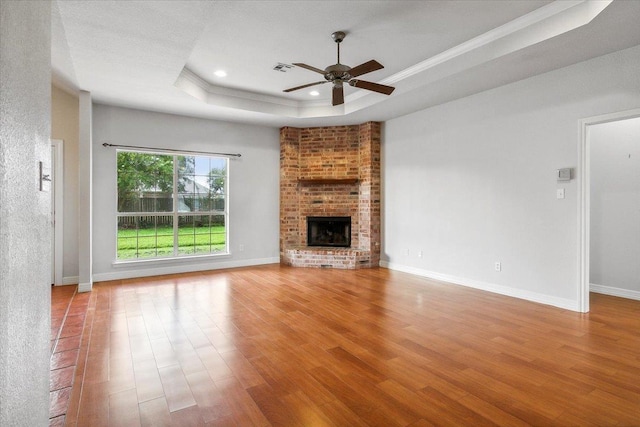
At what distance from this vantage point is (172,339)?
3.07 meters

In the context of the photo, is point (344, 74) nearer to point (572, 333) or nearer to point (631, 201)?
point (572, 333)

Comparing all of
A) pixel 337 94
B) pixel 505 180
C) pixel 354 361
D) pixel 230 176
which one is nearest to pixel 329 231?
pixel 230 176

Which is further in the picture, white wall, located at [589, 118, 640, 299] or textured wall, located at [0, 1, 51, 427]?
white wall, located at [589, 118, 640, 299]

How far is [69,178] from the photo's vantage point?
16.9ft

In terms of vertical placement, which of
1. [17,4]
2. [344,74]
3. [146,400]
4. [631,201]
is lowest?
[146,400]

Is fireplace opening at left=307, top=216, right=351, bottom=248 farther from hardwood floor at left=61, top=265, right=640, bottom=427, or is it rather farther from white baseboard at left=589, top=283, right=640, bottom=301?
white baseboard at left=589, top=283, right=640, bottom=301

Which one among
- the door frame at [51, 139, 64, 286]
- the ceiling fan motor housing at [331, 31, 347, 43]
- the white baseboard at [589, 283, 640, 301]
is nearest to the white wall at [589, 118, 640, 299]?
the white baseboard at [589, 283, 640, 301]

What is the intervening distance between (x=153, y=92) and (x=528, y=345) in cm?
518

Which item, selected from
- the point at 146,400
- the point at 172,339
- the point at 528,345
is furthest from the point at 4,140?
the point at 528,345

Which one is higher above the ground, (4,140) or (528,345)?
(4,140)

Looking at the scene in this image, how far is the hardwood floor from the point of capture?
202cm

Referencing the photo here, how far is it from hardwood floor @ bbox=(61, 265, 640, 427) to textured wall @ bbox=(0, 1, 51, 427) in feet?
3.36

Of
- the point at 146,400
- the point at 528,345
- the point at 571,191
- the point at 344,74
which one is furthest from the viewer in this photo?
the point at 571,191

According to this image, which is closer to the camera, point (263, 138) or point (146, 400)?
point (146, 400)
